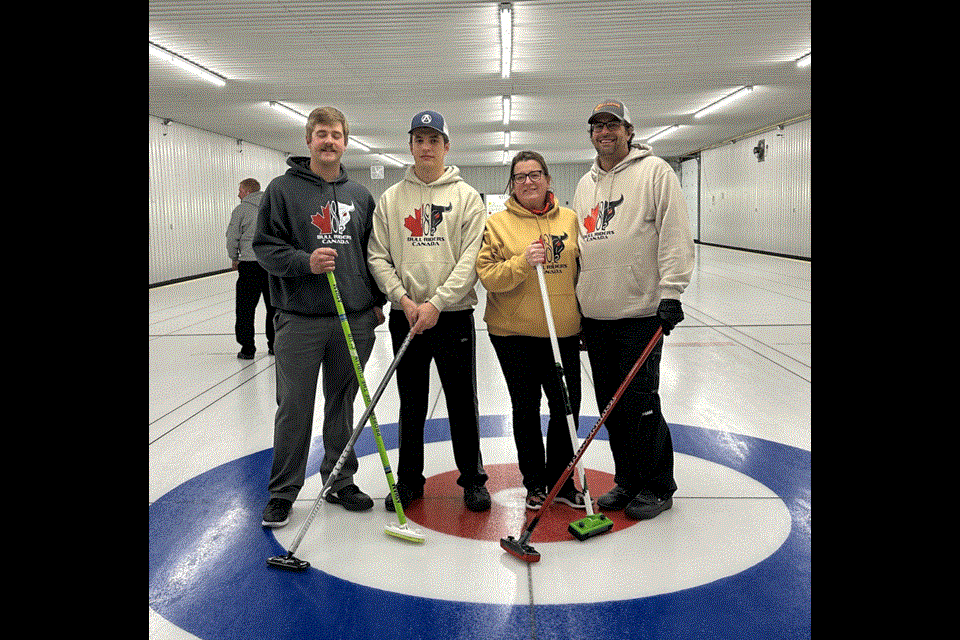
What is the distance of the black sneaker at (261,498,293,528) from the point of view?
348 centimetres

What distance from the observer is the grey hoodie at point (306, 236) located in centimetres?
356

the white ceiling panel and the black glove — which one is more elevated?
the white ceiling panel

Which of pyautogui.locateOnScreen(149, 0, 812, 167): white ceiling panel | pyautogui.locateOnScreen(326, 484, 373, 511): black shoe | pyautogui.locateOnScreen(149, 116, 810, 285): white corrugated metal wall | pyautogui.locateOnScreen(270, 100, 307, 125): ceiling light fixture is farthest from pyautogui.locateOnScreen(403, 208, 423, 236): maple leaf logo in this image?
pyautogui.locateOnScreen(149, 116, 810, 285): white corrugated metal wall

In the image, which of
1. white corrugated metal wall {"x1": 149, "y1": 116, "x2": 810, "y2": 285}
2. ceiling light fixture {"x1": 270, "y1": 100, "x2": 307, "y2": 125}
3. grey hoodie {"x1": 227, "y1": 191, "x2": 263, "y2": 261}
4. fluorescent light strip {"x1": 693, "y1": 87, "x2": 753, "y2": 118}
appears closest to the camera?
grey hoodie {"x1": 227, "y1": 191, "x2": 263, "y2": 261}

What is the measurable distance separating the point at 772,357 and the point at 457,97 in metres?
10.9

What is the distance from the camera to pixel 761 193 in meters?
24.0

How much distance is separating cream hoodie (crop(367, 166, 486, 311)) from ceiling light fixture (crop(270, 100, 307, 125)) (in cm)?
1415

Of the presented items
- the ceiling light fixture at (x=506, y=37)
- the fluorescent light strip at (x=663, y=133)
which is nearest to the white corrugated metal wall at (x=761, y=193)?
the fluorescent light strip at (x=663, y=133)

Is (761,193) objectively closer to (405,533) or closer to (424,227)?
(424,227)

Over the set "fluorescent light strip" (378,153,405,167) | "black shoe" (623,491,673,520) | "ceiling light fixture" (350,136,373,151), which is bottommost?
"black shoe" (623,491,673,520)

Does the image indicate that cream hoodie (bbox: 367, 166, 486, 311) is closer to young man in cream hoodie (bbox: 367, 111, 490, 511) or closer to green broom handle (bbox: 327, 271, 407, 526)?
young man in cream hoodie (bbox: 367, 111, 490, 511)

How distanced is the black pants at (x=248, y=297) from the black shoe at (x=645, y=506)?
5.42 metres

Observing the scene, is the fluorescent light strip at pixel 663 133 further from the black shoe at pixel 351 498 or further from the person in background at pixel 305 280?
the black shoe at pixel 351 498
